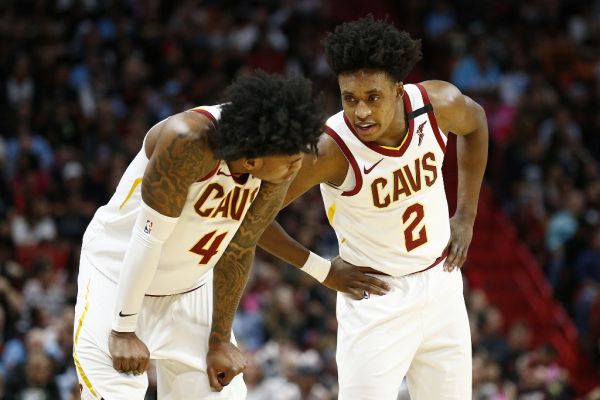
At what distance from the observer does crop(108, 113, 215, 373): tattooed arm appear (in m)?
4.59

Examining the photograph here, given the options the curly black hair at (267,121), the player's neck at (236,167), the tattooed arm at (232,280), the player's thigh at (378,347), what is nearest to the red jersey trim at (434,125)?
the player's thigh at (378,347)

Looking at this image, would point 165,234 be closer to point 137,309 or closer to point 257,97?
point 137,309

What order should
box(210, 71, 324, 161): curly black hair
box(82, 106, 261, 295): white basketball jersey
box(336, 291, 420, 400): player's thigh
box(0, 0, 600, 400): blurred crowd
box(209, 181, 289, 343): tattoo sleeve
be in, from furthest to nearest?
box(0, 0, 600, 400): blurred crowd < box(336, 291, 420, 400): player's thigh < box(209, 181, 289, 343): tattoo sleeve < box(82, 106, 261, 295): white basketball jersey < box(210, 71, 324, 161): curly black hair

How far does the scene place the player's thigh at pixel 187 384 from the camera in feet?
16.6

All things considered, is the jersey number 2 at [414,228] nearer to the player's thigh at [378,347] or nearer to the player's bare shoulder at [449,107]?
the player's thigh at [378,347]

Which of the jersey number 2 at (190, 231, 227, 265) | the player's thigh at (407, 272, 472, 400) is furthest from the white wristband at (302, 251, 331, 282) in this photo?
the jersey number 2 at (190, 231, 227, 265)

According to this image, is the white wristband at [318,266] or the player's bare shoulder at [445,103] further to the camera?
the white wristband at [318,266]

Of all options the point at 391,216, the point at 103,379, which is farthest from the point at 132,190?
the point at 391,216

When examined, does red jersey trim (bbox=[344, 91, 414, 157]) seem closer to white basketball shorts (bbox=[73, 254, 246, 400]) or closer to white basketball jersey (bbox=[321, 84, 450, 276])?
white basketball jersey (bbox=[321, 84, 450, 276])

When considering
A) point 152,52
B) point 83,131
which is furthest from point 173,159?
point 152,52

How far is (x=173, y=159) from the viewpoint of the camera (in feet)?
15.0

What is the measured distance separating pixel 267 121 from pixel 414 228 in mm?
1409

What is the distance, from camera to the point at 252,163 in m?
4.67

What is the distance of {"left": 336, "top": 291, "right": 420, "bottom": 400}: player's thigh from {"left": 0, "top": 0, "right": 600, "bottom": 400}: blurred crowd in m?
4.40
